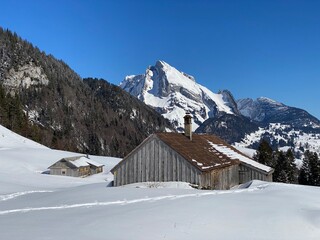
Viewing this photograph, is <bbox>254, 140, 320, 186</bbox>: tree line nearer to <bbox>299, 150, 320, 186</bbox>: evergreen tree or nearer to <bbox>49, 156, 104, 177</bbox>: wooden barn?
<bbox>299, 150, 320, 186</bbox>: evergreen tree

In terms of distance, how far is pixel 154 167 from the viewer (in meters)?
26.6

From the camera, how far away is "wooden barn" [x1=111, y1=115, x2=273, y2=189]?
2531cm

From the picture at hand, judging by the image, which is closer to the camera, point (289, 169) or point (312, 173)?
point (312, 173)

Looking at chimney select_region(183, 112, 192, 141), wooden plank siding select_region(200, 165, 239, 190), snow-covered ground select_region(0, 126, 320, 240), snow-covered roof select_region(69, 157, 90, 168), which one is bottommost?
snow-covered ground select_region(0, 126, 320, 240)

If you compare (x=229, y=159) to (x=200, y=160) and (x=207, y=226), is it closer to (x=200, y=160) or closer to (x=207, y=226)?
(x=200, y=160)

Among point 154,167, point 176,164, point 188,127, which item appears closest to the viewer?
point 176,164

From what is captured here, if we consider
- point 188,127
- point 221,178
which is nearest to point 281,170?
point 188,127

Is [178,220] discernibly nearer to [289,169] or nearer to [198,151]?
[198,151]

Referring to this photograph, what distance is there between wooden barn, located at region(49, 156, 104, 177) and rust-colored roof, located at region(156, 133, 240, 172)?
1568 inches

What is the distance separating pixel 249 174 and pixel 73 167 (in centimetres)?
4295

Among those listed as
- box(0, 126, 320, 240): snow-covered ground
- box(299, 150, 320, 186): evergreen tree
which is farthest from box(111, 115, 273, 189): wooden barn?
box(299, 150, 320, 186): evergreen tree

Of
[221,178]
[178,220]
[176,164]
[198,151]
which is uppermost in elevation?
[198,151]

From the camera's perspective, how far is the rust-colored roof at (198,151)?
25.7 metres

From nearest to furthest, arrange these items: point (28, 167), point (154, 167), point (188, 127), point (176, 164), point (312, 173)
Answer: point (176, 164), point (154, 167), point (188, 127), point (312, 173), point (28, 167)
